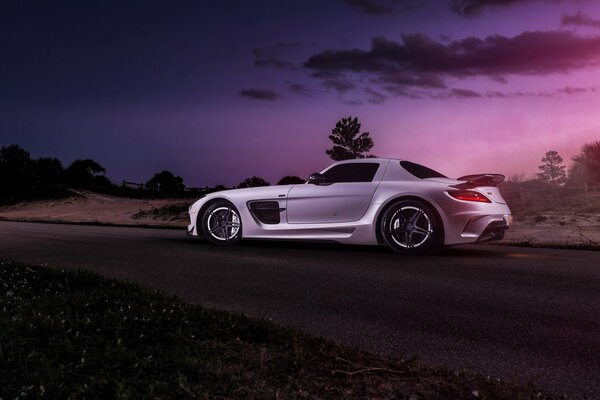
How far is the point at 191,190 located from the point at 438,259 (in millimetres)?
40013

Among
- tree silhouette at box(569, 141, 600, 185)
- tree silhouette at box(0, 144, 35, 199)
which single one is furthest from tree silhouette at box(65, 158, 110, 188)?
tree silhouette at box(569, 141, 600, 185)

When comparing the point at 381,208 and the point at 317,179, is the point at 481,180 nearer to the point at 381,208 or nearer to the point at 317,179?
the point at 381,208

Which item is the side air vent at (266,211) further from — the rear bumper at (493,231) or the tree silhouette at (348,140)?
the tree silhouette at (348,140)

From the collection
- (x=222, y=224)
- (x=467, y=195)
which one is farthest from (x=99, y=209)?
(x=467, y=195)

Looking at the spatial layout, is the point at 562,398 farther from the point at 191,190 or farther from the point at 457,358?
the point at 191,190

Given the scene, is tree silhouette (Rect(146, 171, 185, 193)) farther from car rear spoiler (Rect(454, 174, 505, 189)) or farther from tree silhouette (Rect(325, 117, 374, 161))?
car rear spoiler (Rect(454, 174, 505, 189))

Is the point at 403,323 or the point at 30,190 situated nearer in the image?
the point at 403,323

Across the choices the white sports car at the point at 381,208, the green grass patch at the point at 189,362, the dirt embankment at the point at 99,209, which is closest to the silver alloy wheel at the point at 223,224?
the white sports car at the point at 381,208

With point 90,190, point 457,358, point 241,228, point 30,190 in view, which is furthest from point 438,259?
point 30,190

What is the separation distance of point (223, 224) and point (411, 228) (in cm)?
376

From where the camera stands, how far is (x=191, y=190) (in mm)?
47406

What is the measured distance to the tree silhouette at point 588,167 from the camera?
53469 millimetres

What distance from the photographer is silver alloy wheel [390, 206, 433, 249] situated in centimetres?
928

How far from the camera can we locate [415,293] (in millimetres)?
6449
